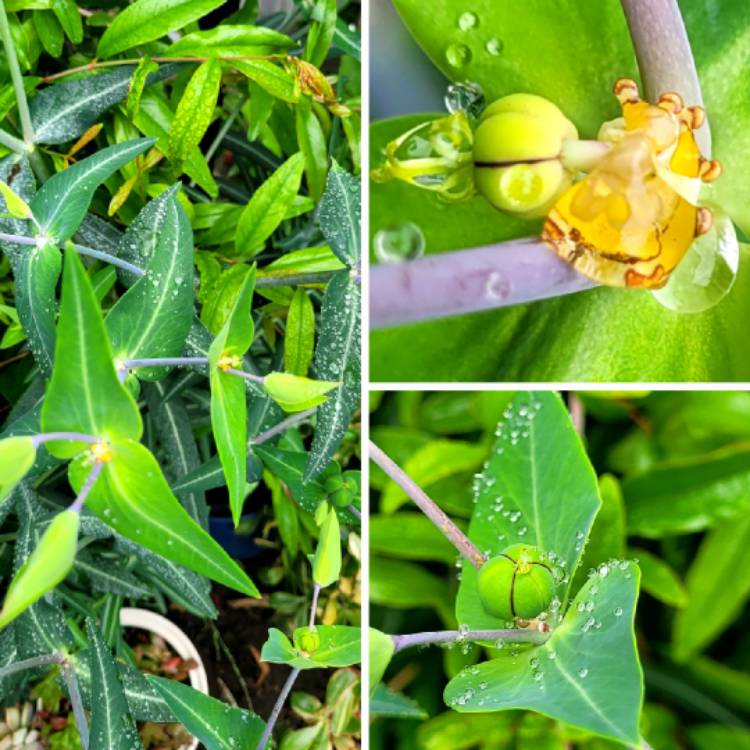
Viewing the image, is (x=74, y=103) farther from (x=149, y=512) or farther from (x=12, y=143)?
(x=149, y=512)

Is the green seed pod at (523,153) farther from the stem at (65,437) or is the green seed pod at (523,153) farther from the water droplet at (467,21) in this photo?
the stem at (65,437)

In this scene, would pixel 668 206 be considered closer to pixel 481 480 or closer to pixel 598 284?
pixel 598 284

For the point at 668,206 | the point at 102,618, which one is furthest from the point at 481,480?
the point at 102,618

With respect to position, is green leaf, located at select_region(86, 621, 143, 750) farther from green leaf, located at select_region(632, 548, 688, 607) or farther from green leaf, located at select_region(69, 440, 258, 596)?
green leaf, located at select_region(632, 548, 688, 607)

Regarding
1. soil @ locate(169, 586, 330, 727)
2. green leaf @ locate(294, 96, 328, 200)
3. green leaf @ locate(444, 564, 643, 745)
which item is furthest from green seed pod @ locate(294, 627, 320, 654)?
soil @ locate(169, 586, 330, 727)

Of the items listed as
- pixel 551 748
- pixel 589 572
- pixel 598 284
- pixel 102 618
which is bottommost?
pixel 102 618

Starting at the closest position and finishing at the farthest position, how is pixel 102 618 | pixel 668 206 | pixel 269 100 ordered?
1. pixel 668 206
2. pixel 269 100
3. pixel 102 618

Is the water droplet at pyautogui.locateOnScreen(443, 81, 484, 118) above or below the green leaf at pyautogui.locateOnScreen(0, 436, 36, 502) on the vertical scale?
above
